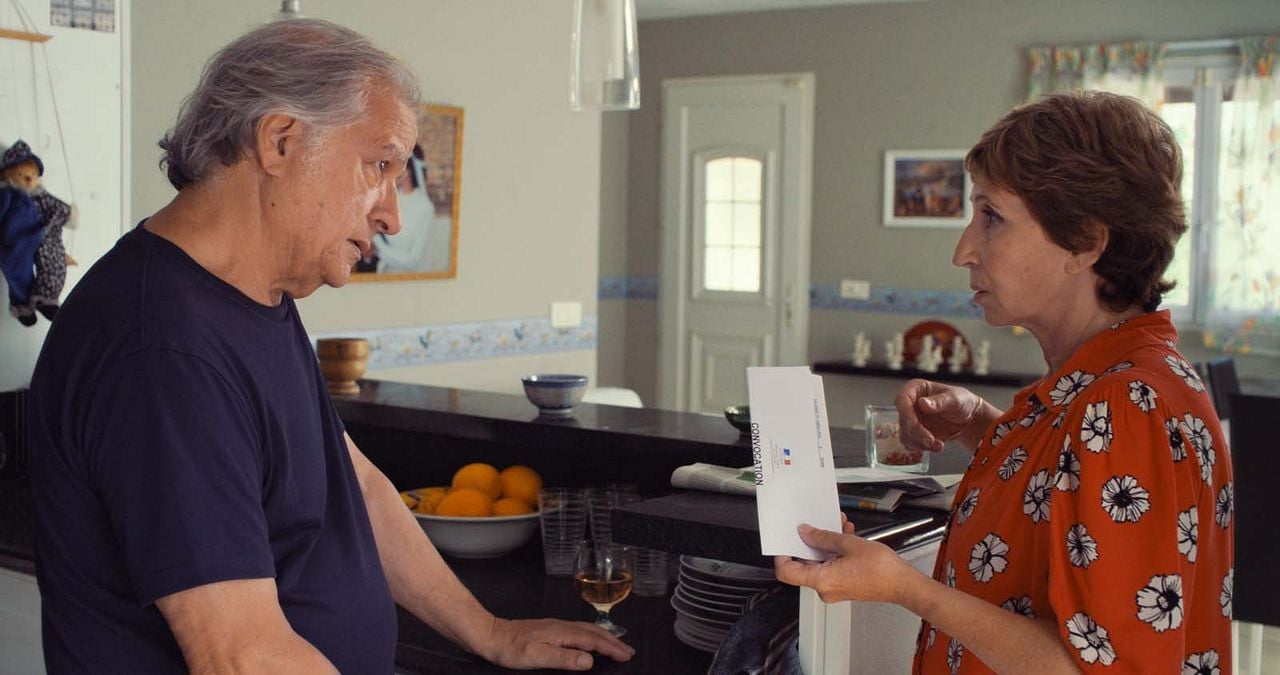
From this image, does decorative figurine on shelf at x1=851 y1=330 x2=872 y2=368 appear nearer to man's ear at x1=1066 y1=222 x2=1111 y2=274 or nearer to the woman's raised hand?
the woman's raised hand

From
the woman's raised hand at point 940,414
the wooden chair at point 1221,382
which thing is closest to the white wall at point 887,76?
the wooden chair at point 1221,382

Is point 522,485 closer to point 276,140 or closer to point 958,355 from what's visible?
point 276,140

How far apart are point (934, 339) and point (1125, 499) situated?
233 inches

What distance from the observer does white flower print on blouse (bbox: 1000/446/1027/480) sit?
1.39 meters

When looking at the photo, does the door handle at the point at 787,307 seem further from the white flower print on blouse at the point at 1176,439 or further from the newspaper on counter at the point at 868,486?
the white flower print on blouse at the point at 1176,439

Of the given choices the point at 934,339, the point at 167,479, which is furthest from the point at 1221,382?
the point at 167,479

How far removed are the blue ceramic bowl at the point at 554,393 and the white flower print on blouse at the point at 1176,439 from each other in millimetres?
1449

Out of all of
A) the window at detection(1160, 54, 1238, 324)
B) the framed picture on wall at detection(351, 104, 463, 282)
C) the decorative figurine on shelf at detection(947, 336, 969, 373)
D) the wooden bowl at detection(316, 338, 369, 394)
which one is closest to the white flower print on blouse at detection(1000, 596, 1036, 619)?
the wooden bowl at detection(316, 338, 369, 394)

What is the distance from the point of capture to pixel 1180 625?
1.26 m

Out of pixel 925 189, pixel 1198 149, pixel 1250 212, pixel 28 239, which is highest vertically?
pixel 1198 149

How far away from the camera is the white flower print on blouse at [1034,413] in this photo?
1.43m

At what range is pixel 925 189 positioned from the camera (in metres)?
7.24

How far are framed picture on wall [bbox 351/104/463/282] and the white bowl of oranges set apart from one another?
7.39 feet

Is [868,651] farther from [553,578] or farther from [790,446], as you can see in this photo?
[553,578]
